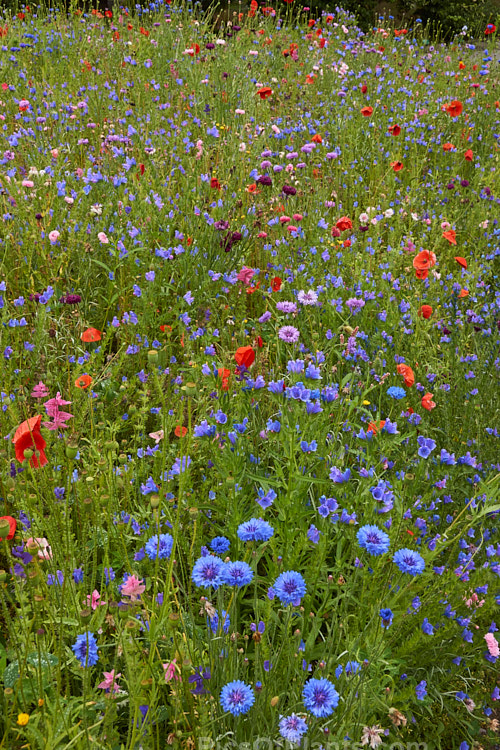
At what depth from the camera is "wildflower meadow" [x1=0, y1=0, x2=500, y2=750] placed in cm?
127

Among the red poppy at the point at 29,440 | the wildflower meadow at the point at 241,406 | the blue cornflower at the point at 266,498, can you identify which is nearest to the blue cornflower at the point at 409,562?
the wildflower meadow at the point at 241,406

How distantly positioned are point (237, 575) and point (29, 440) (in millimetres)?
Result: 642

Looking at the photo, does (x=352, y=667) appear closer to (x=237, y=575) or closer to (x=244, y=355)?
(x=237, y=575)

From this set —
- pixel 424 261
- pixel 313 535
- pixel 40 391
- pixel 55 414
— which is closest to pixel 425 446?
pixel 313 535

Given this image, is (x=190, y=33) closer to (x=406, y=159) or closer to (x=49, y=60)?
(x=49, y=60)

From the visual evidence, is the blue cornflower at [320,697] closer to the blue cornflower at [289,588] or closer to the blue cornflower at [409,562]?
the blue cornflower at [289,588]

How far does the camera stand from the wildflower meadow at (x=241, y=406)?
1.27 metres

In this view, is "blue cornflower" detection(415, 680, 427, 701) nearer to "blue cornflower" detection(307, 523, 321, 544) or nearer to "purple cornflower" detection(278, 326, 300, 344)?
"blue cornflower" detection(307, 523, 321, 544)

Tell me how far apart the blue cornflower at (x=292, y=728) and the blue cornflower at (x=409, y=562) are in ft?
1.18

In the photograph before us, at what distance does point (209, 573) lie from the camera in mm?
1122

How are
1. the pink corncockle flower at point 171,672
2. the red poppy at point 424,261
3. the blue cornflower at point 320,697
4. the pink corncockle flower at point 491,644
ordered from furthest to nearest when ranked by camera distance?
the red poppy at point 424,261 → the pink corncockle flower at point 491,644 → the pink corncockle flower at point 171,672 → the blue cornflower at point 320,697

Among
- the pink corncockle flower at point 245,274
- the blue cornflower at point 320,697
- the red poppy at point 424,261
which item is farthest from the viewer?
the red poppy at point 424,261

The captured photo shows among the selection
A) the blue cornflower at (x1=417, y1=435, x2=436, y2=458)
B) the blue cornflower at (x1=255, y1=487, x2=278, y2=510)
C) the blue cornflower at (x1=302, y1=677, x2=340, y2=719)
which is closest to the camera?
the blue cornflower at (x1=302, y1=677, x2=340, y2=719)

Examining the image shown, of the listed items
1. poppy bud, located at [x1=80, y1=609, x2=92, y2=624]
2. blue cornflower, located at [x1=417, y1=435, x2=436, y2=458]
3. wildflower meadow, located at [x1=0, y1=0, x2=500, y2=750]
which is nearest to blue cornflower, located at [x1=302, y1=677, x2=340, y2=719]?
wildflower meadow, located at [x1=0, y1=0, x2=500, y2=750]
